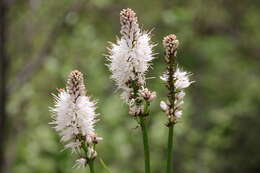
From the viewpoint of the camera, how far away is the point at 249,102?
38.2 feet

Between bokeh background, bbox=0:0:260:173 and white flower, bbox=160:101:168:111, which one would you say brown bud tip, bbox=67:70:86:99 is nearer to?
white flower, bbox=160:101:168:111

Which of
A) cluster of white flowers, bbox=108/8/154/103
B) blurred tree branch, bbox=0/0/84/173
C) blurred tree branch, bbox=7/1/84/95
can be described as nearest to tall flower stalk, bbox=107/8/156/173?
cluster of white flowers, bbox=108/8/154/103

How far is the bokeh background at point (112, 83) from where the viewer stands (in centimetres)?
826

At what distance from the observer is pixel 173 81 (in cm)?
263

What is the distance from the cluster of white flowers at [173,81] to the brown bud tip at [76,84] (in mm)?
347

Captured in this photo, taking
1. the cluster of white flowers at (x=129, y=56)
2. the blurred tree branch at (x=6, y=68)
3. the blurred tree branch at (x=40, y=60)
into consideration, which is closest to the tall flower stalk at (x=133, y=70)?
the cluster of white flowers at (x=129, y=56)

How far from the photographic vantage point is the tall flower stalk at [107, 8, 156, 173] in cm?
260

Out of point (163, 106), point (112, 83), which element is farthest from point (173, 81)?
point (112, 83)

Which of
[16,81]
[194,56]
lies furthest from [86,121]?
[194,56]

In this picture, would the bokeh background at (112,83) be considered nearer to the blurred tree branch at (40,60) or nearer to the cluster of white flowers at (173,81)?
the blurred tree branch at (40,60)

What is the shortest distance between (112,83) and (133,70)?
26.7 ft

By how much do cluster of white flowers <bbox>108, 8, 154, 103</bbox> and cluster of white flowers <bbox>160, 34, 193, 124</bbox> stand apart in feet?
0.41

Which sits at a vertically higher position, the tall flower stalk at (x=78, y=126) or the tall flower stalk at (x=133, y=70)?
the tall flower stalk at (x=133, y=70)

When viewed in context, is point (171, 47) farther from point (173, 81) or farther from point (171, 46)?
point (173, 81)
